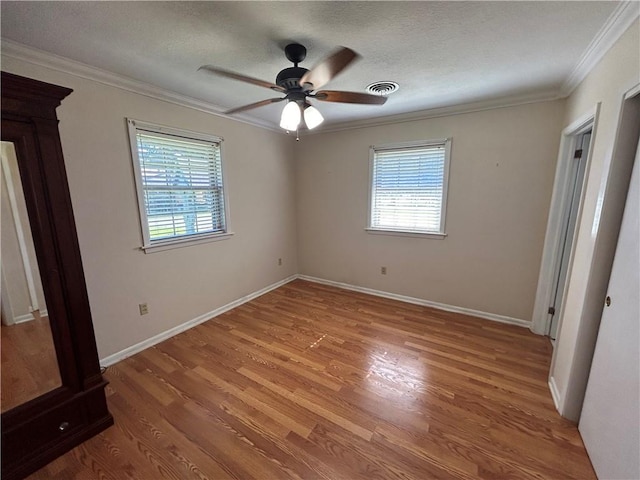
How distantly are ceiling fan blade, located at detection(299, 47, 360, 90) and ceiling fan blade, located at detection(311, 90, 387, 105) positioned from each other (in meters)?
0.10

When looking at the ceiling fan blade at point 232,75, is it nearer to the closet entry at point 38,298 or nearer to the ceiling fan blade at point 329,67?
the ceiling fan blade at point 329,67

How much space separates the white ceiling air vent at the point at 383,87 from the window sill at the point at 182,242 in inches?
86.9

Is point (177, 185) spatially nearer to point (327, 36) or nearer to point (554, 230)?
point (327, 36)

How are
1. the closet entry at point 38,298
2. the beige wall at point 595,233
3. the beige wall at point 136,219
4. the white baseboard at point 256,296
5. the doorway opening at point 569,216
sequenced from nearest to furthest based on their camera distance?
the closet entry at point 38,298, the beige wall at point 595,233, the beige wall at point 136,219, the doorway opening at point 569,216, the white baseboard at point 256,296

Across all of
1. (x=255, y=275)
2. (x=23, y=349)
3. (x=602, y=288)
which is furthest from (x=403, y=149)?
(x=23, y=349)

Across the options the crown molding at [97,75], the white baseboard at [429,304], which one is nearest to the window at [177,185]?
the crown molding at [97,75]

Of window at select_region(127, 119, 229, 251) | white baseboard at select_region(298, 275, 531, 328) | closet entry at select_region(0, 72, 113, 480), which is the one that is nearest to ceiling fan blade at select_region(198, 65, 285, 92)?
closet entry at select_region(0, 72, 113, 480)

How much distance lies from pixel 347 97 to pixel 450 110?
179cm

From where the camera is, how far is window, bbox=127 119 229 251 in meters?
2.36

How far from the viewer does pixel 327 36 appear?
1557 mm

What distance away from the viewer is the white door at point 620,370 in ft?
3.73

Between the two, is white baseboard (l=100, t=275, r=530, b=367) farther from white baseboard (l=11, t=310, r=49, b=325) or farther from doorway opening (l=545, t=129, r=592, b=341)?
white baseboard (l=11, t=310, r=49, b=325)

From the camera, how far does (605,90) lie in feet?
5.18

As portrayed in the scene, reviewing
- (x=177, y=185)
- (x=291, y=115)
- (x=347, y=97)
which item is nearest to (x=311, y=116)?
(x=291, y=115)
